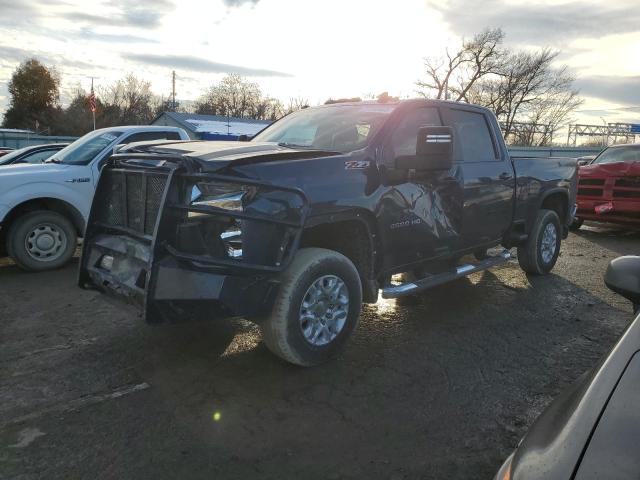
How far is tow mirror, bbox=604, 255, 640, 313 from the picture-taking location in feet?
6.58

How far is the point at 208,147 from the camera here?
3.85 meters

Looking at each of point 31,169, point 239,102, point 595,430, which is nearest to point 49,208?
point 31,169

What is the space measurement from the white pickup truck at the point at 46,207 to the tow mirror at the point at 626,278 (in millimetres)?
6624

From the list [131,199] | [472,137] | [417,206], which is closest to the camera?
[131,199]

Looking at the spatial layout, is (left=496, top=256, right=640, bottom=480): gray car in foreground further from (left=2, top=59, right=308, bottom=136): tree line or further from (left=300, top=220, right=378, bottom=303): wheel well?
(left=2, top=59, right=308, bottom=136): tree line

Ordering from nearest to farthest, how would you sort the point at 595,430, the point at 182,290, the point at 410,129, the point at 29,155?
the point at 595,430 < the point at 182,290 < the point at 410,129 < the point at 29,155

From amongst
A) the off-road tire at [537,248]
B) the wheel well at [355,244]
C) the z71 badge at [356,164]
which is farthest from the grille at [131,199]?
the off-road tire at [537,248]

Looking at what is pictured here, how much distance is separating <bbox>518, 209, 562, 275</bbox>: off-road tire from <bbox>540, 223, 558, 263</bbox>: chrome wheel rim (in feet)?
0.13

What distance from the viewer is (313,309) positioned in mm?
3711

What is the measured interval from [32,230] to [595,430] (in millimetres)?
6974

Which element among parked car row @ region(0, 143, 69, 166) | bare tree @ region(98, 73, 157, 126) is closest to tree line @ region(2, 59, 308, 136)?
bare tree @ region(98, 73, 157, 126)

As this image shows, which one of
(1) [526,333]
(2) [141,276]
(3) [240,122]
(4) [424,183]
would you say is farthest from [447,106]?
(3) [240,122]

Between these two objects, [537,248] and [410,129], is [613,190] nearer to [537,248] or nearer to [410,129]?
[537,248]

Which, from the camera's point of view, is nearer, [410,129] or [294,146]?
[294,146]
